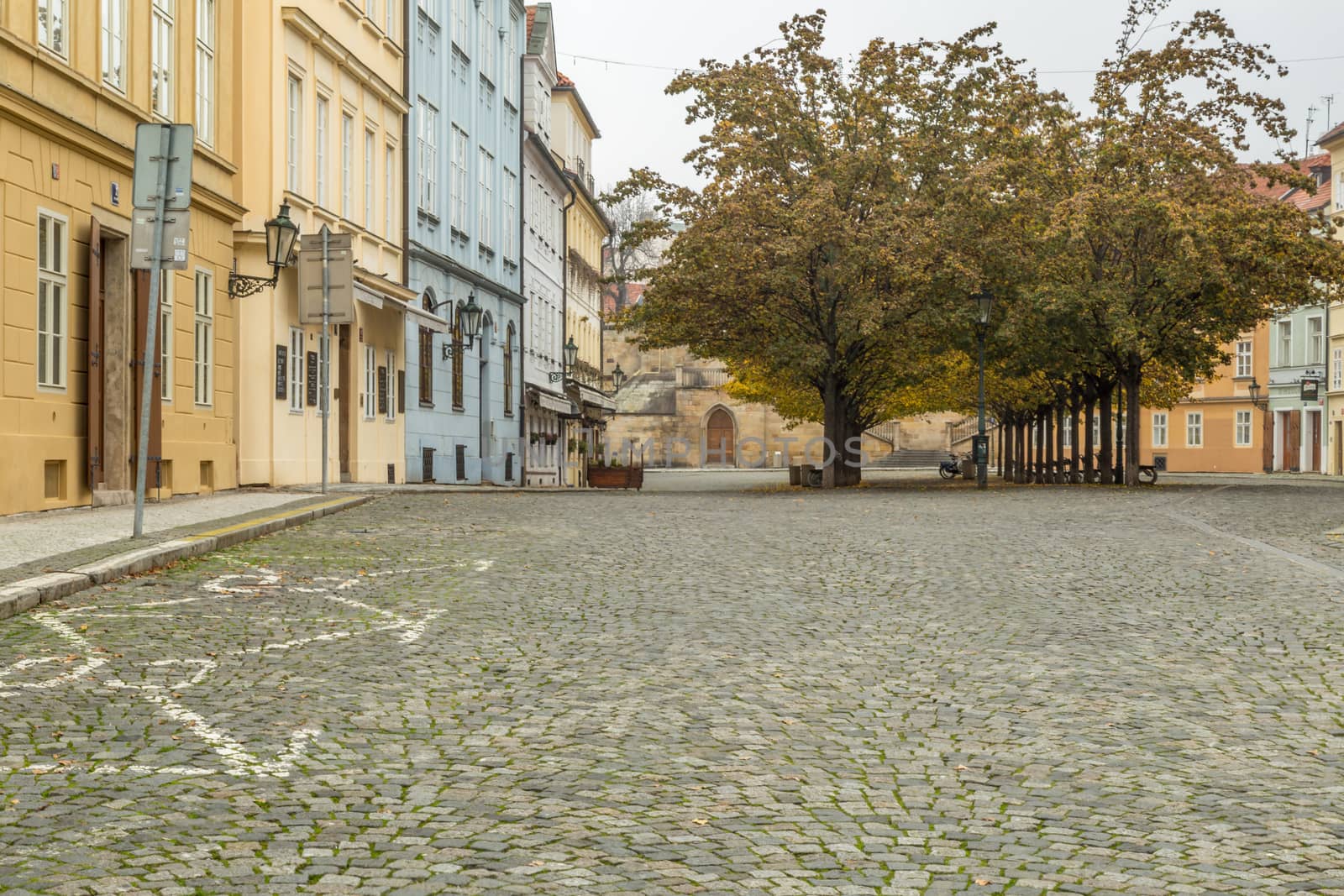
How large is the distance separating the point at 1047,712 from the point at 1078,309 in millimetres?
29652

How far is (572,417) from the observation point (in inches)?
2163

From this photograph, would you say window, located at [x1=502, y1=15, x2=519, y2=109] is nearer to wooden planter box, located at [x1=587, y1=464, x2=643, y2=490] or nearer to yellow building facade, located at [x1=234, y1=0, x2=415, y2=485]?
yellow building facade, located at [x1=234, y1=0, x2=415, y2=485]

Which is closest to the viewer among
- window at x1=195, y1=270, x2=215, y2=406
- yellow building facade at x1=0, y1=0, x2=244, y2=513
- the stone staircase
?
yellow building facade at x1=0, y1=0, x2=244, y2=513

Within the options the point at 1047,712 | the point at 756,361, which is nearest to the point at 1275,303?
the point at 756,361

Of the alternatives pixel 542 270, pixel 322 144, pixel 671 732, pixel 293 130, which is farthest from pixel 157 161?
pixel 542 270

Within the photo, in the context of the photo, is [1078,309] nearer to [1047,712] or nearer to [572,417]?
[572,417]

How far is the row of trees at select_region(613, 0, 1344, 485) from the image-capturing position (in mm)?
33188

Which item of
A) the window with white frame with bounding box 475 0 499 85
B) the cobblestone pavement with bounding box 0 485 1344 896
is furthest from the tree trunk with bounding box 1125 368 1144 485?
the cobblestone pavement with bounding box 0 485 1344 896

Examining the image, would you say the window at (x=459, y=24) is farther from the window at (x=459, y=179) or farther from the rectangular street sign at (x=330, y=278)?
the rectangular street sign at (x=330, y=278)

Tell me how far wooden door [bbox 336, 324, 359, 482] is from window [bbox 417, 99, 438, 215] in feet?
17.5

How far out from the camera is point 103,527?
48.5ft

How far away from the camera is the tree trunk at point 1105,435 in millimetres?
40719

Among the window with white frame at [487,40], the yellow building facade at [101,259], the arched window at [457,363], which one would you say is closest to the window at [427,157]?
the arched window at [457,363]

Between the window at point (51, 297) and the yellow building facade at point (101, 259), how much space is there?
2cm
